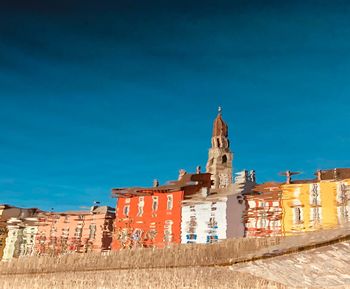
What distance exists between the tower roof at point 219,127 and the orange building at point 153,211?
155ft

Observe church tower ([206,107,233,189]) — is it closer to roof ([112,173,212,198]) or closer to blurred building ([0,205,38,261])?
roof ([112,173,212,198])

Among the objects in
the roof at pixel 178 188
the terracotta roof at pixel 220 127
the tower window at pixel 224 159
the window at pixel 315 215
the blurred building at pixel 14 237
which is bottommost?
the blurred building at pixel 14 237

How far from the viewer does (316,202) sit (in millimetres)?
44094

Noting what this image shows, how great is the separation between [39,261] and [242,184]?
44657mm

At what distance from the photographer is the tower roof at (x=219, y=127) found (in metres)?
104

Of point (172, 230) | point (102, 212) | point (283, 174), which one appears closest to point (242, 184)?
point (283, 174)

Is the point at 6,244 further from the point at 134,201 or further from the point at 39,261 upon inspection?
the point at 39,261

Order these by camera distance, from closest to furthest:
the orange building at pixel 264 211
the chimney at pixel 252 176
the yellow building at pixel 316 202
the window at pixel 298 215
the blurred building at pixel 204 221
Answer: the yellow building at pixel 316 202
the window at pixel 298 215
the orange building at pixel 264 211
the blurred building at pixel 204 221
the chimney at pixel 252 176

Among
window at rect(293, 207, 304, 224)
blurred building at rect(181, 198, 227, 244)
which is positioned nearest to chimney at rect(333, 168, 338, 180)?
window at rect(293, 207, 304, 224)

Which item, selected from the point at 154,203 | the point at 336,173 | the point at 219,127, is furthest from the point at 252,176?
the point at 219,127

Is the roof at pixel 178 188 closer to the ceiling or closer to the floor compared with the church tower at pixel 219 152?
closer to the floor

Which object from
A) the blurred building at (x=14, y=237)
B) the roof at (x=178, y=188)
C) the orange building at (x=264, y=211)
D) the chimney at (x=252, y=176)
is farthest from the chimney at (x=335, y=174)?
the blurred building at (x=14, y=237)

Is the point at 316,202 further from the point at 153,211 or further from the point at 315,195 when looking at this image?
the point at 153,211

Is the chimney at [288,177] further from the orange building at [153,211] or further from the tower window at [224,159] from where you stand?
the tower window at [224,159]
